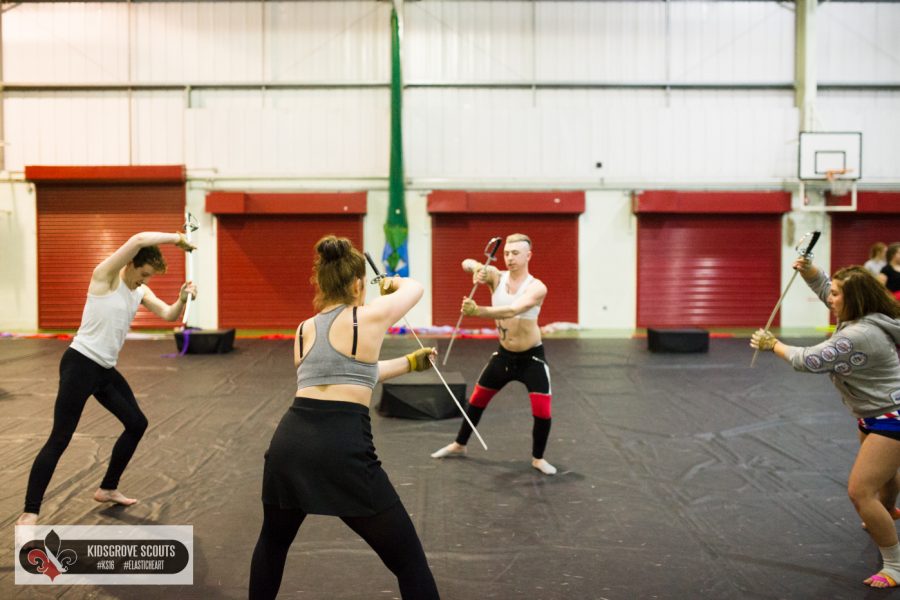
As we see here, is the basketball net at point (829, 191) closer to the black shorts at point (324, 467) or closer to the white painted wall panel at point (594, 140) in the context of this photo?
the white painted wall panel at point (594, 140)

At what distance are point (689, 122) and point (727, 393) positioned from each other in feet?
27.2

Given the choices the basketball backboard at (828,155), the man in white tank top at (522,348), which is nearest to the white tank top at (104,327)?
the man in white tank top at (522,348)

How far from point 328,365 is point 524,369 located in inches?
108

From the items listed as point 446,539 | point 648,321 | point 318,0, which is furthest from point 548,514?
point 318,0

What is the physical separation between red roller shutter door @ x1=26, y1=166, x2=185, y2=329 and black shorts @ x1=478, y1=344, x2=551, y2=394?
10848 millimetres

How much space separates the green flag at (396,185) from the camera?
13641mm

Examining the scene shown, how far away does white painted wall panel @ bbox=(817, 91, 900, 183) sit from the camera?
47.0ft

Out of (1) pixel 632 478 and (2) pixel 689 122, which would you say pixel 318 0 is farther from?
(1) pixel 632 478

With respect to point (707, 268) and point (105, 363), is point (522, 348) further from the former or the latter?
A: point (707, 268)

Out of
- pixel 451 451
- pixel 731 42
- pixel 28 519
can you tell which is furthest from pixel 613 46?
pixel 28 519

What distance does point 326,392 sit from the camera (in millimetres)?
2318

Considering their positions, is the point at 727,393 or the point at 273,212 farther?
the point at 273,212

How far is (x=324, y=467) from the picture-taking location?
87.8 inches

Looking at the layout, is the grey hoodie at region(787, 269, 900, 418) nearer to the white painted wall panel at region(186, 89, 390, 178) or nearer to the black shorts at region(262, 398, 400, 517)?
the black shorts at region(262, 398, 400, 517)
